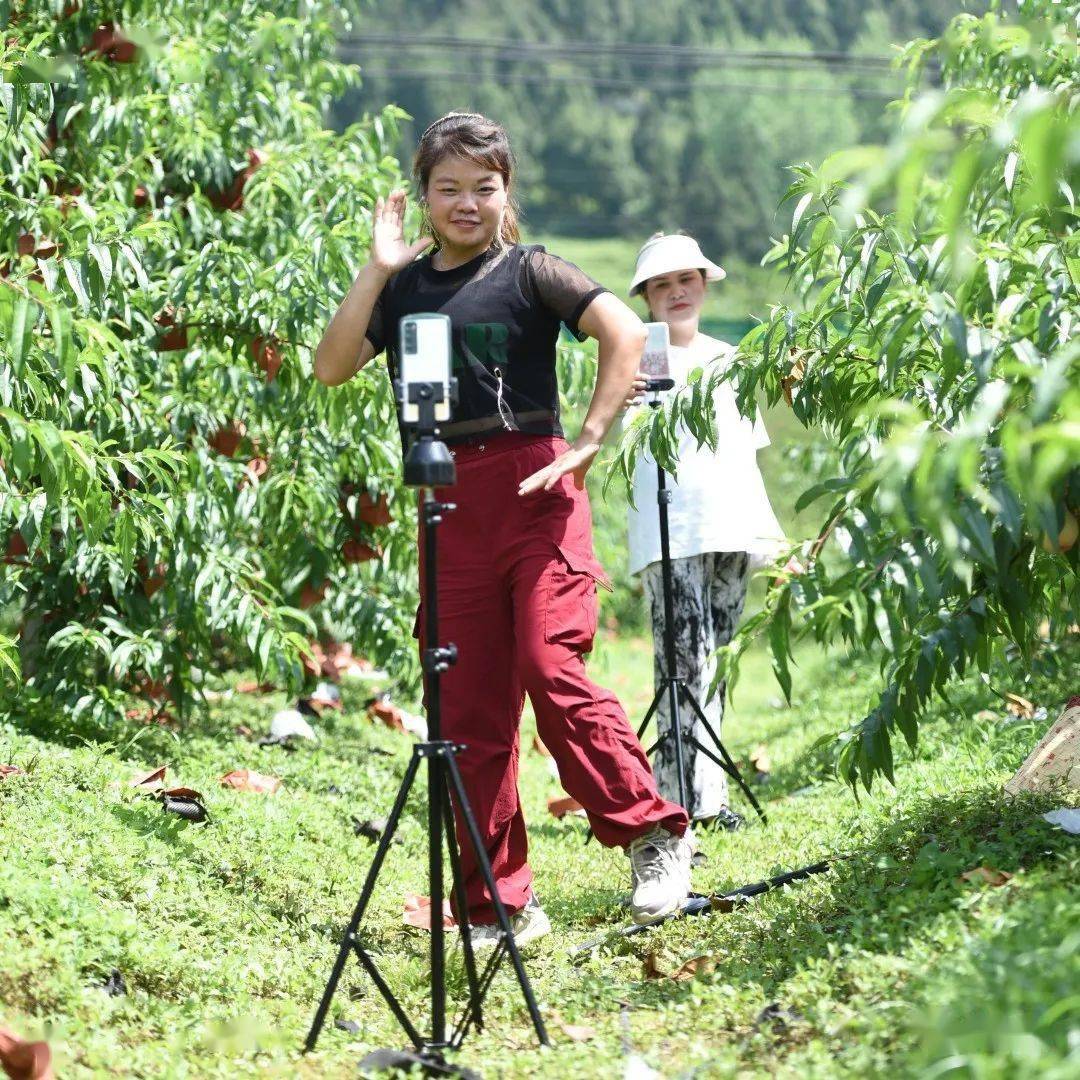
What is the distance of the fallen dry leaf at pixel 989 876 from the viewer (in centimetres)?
311

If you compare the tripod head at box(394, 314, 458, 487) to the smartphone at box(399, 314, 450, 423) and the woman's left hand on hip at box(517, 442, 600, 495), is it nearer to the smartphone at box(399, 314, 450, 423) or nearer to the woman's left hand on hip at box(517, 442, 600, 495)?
the smartphone at box(399, 314, 450, 423)

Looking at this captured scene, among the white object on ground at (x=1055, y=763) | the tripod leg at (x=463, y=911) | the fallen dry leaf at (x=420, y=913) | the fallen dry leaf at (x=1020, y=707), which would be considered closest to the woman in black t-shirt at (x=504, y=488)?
the fallen dry leaf at (x=420, y=913)

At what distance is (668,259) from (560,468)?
1.78m

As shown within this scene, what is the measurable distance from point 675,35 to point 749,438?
6395 cm

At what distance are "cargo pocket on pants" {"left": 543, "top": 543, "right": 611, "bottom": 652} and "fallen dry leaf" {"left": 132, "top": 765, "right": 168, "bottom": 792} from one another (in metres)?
1.42

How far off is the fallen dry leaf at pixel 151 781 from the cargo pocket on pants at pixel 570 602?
4.66 feet

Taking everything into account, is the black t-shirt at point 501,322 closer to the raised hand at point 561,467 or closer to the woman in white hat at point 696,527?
the raised hand at point 561,467

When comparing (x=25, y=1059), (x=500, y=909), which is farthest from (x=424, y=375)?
(x=25, y=1059)

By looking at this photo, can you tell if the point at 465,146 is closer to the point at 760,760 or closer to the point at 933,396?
the point at 933,396

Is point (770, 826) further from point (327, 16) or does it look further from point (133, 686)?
point (327, 16)

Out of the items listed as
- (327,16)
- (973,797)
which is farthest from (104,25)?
(973,797)

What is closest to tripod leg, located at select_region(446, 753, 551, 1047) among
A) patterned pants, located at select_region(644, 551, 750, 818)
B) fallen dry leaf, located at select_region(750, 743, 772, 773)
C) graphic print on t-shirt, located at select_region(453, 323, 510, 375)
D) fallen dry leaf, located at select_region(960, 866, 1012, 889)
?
fallen dry leaf, located at select_region(960, 866, 1012, 889)

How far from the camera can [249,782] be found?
5.02m

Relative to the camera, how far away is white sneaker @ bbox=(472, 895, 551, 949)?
371 cm
